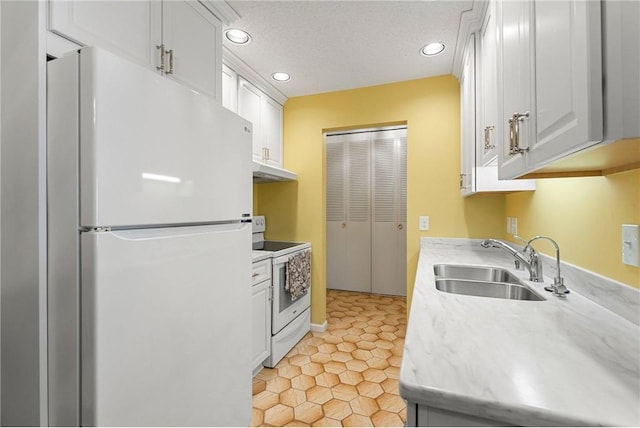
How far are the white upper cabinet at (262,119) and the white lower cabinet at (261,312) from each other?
983 millimetres

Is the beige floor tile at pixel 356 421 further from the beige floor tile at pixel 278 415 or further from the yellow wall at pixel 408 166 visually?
the yellow wall at pixel 408 166

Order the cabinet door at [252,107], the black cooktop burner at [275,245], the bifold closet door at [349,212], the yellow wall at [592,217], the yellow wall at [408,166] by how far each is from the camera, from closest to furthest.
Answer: the yellow wall at [592,217], the cabinet door at [252,107], the yellow wall at [408,166], the black cooktop burner at [275,245], the bifold closet door at [349,212]

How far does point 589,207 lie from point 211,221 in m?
1.50

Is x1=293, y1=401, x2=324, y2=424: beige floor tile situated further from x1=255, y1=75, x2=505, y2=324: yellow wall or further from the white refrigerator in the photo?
x1=255, y1=75, x2=505, y2=324: yellow wall

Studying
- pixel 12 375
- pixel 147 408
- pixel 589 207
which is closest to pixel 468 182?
pixel 589 207

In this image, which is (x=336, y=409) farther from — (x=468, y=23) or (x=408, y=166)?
(x=468, y=23)

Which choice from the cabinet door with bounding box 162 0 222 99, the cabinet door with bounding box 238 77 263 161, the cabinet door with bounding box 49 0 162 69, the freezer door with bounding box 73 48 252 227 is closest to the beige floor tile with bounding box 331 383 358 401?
the freezer door with bounding box 73 48 252 227

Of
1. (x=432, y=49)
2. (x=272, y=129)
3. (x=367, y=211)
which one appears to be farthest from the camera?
(x=367, y=211)

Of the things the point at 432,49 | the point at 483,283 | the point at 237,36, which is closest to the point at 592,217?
the point at 483,283

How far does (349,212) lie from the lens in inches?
161

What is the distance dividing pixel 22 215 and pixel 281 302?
5.62 feet

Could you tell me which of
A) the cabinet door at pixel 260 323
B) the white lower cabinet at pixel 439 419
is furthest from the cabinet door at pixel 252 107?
the white lower cabinet at pixel 439 419

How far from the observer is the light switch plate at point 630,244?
0.86 metres

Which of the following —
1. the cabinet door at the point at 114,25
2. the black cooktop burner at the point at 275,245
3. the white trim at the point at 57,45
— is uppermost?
the cabinet door at the point at 114,25
